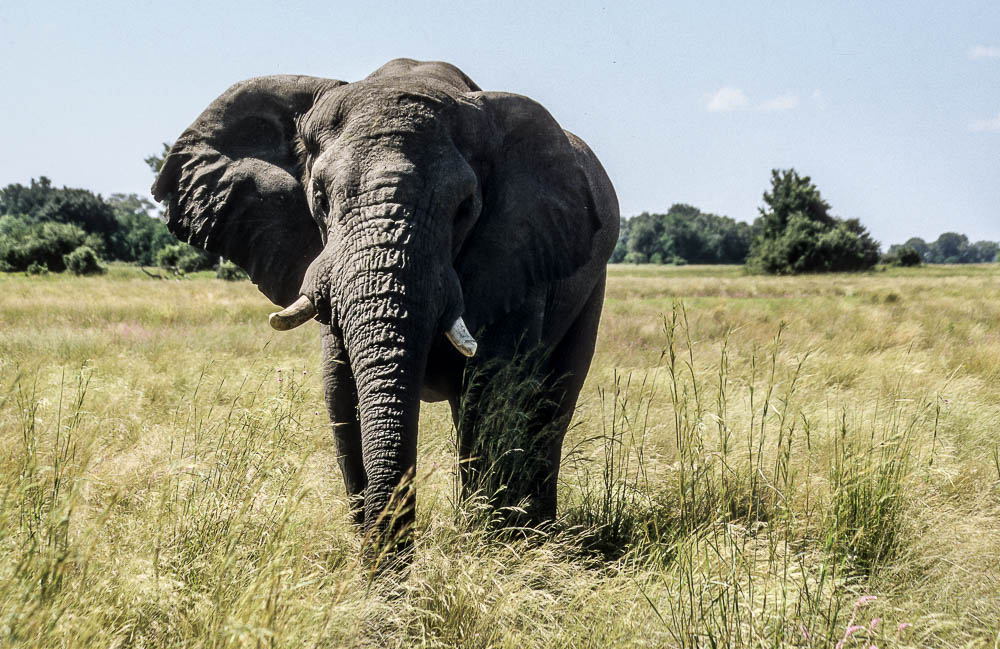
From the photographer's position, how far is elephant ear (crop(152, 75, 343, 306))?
455cm

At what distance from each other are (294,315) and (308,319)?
0.09 m

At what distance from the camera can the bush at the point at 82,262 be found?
134ft

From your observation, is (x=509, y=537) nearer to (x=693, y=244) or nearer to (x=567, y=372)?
(x=567, y=372)

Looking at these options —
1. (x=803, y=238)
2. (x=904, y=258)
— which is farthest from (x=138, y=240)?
(x=904, y=258)

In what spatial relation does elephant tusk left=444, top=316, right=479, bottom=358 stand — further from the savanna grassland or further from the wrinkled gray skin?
the savanna grassland

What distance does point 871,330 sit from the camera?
1394cm

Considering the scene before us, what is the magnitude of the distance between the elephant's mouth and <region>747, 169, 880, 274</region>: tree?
→ 2330 inches

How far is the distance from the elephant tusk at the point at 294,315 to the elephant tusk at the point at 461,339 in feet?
2.47

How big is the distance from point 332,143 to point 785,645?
326cm

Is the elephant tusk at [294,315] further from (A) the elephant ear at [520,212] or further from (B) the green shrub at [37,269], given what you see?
(B) the green shrub at [37,269]

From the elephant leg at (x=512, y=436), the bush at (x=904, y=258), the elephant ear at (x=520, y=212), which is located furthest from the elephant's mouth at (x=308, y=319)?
the bush at (x=904, y=258)

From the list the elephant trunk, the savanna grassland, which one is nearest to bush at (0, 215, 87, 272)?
the savanna grassland

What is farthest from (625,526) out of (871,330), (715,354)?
(871,330)

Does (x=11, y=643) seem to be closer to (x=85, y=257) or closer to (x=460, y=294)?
(x=460, y=294)
